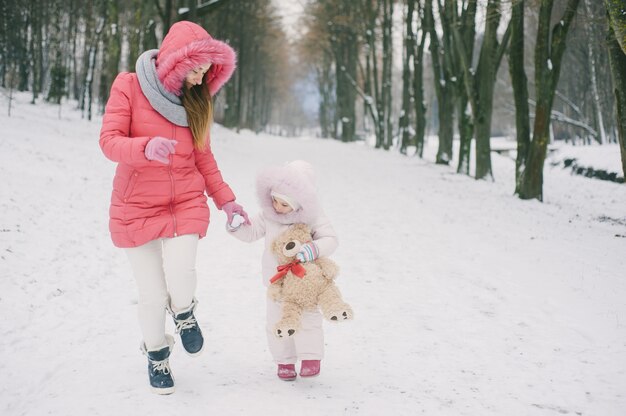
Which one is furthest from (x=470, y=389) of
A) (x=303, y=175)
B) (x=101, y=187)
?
(x=101, y=187)

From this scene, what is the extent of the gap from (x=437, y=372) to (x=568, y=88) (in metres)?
33.2

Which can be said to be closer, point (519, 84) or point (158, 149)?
point (158, 149)

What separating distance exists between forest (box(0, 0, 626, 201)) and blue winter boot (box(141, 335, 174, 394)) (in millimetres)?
6571

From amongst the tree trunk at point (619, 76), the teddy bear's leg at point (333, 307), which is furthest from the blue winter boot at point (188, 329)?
the tree trunk at point (619, 76)

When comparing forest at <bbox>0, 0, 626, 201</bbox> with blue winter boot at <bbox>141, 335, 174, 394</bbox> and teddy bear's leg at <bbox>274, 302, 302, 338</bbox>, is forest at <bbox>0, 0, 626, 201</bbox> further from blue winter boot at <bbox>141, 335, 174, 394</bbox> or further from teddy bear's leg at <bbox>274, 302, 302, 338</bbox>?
blue winter boot at <bbox>141, 335, 174, 394</bbox>

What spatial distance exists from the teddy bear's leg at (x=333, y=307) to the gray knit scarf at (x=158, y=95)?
1.33 meters

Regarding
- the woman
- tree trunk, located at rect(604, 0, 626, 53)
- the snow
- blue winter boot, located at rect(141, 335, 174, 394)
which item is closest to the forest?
tree trunk, located at rect(604, 0, 626, 53)

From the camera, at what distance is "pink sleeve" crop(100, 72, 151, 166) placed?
2.83 m

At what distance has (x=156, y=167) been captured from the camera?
3.09m

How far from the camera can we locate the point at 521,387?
11.1ft

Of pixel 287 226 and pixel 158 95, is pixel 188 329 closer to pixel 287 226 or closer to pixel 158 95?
pixel 287 226

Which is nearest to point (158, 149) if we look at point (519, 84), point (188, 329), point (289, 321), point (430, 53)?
point (188, 329)

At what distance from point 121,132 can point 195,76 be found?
549 mm

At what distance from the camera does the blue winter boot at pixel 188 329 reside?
10.5 ft
